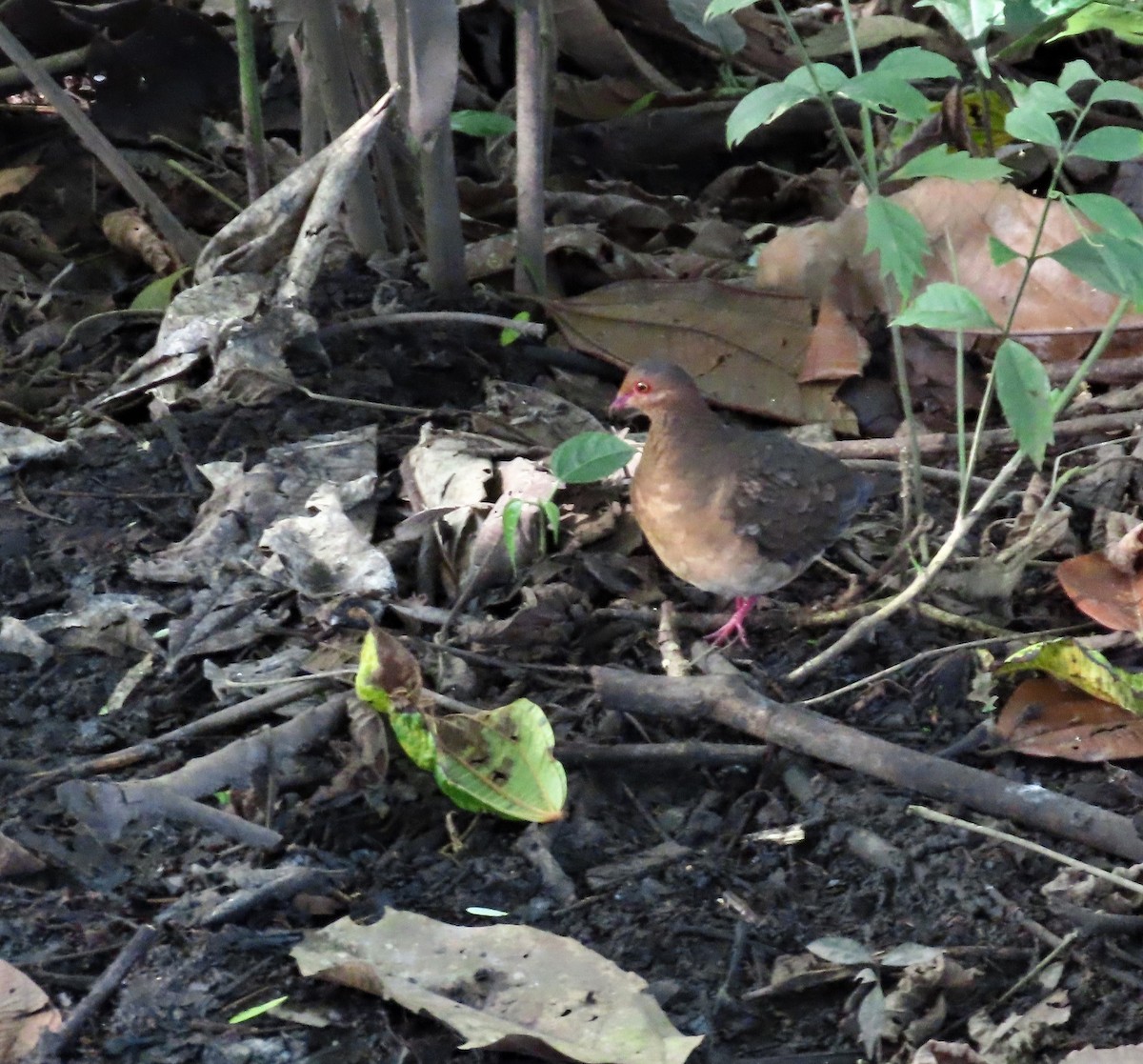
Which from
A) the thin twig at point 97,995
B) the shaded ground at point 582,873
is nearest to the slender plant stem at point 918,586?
the shaded ground at point 582,873

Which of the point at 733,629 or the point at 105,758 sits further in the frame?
the point at 733,629

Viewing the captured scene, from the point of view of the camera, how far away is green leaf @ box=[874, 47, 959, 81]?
8.80ft

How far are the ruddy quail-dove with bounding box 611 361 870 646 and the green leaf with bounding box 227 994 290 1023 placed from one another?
141 cm

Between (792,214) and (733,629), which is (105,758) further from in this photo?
(792,214)

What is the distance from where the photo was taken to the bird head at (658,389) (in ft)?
12.5

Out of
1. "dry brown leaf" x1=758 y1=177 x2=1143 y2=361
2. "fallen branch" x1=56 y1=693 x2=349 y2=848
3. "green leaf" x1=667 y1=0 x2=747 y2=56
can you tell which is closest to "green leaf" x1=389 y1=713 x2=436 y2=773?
"fallen branch" x1=56 y1=693 x2=349 y2=848

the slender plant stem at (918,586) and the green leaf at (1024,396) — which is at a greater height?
the green leaf at (1024,396)

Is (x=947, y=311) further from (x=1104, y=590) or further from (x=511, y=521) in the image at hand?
(x=511, y=521)

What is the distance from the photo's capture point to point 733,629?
137 inches

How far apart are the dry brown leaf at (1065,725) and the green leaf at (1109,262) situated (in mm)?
868

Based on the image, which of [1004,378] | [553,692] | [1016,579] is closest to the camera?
[1004,378]

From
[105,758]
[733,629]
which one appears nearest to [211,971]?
[105,758]

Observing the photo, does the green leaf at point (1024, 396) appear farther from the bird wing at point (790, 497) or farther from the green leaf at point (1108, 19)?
the green leaf at point (1108, 19)

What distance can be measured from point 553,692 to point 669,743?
35 cm
